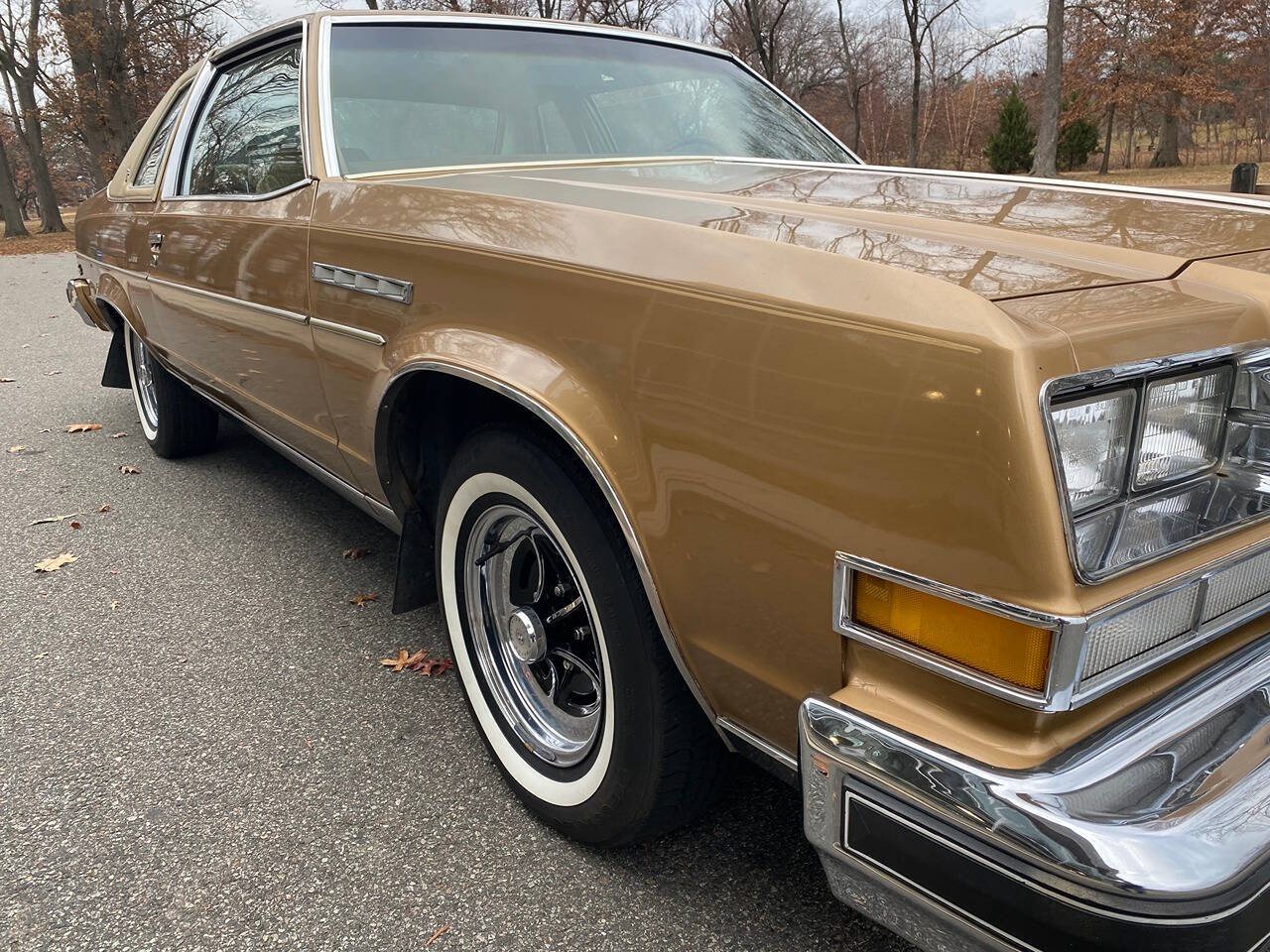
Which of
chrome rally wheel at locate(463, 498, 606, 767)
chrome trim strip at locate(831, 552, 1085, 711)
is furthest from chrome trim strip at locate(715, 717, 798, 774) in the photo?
chrome rally wheel at locate(463, 498, 606, 767)

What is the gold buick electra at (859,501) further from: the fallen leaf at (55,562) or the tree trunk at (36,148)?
the tree trunk at (36,148)

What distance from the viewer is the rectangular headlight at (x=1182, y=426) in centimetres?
111

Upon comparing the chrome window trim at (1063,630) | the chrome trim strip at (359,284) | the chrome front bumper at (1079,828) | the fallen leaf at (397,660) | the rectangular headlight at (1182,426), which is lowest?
the fallen leaf at (397,660)

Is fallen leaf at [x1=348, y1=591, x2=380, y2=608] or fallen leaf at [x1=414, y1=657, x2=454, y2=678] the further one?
fallen leaf at [x1=348, y1=591, x2=380, y2=608]

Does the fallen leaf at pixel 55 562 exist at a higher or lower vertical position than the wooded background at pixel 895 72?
lower

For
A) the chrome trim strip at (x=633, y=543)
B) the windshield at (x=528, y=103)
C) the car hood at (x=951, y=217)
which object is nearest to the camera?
the car hood at (x=951, y=217)

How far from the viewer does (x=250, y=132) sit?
9.78 ft

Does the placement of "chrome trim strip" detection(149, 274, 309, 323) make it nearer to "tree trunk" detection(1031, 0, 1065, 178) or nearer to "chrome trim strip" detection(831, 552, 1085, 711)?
"chrome trim strip" detection(831, 552, 1085, 711)

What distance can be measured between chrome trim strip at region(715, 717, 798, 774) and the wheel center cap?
0.56m

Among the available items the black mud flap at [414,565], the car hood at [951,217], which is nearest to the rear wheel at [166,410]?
the black mud flap at [414,565]

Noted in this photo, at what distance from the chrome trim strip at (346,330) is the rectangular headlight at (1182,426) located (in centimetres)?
148

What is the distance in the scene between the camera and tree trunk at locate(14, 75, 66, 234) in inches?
952

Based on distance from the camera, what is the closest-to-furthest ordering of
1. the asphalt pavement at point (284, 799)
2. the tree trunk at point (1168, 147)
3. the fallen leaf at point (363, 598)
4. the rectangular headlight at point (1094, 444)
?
1. the rectangular headlight at point (1094, 444)
2. the asphalt pavement at point (284, 799)
3. the fallen leaf at point (363, 598)
4. the tree trunk at point (1168, 147)

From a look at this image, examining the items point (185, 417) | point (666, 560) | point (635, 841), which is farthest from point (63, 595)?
point (666, 560)
